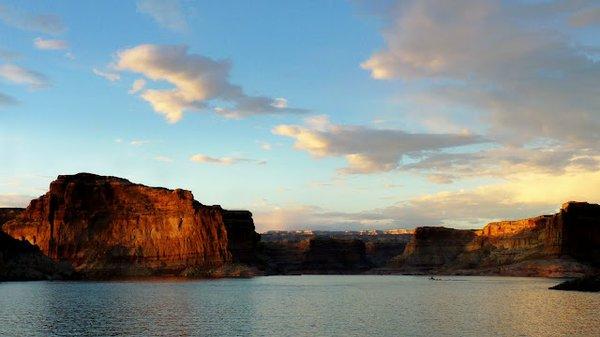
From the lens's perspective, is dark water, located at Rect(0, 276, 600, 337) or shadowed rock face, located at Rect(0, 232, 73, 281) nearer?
dark water, located at Rect(0, 276, 600, 337)

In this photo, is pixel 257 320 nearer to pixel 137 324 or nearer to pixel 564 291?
pixel 137 324

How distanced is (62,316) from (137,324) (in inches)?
543

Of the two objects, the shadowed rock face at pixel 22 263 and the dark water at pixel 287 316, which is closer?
the dark water at pixel 287 316

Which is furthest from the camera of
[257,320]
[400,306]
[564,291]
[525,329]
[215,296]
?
[564,291]

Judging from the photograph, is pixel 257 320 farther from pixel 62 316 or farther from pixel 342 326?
pixel 62 316

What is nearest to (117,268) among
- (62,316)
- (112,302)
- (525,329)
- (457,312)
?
(112,302)

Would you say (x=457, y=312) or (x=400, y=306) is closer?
(x=457, y=312)

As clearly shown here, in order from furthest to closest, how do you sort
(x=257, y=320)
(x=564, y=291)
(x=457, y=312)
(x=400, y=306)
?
(x=564, y=291) → (x=400, y=306) → (x=457, y=312) → (x=257, y=320)

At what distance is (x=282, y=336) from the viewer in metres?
60.0

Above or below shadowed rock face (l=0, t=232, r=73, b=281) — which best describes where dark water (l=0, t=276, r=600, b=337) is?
below

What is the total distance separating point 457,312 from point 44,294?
71907 millimetres

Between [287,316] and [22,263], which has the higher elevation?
[22,263]

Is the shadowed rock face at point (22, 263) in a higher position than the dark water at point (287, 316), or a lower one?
higher

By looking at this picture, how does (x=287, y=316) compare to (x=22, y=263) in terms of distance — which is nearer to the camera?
(x=287, y=316)
